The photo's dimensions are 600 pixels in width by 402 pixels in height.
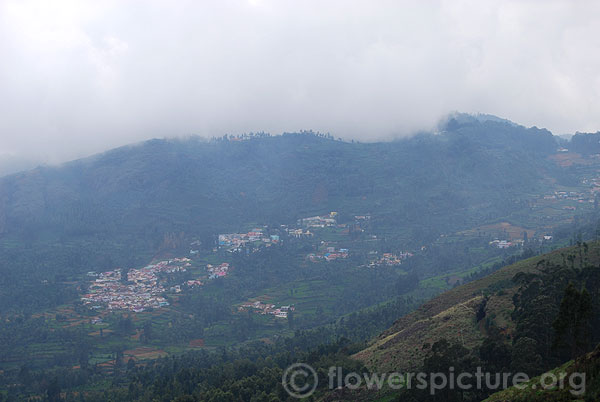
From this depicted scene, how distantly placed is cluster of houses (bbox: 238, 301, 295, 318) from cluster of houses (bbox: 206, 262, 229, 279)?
25.1 m

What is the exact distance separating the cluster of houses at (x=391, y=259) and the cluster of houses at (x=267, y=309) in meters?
41.3

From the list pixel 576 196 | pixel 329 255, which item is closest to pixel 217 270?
pixel 329 255

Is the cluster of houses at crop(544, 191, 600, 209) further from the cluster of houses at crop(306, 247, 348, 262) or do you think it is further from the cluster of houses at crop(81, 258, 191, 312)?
the cluster of houses at crop(81, 258, 191, 312)

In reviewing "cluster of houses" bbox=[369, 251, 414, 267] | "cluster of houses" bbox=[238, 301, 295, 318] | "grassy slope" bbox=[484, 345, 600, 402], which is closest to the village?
"cluster of houses" bbox=[238, 301, 295, 318]

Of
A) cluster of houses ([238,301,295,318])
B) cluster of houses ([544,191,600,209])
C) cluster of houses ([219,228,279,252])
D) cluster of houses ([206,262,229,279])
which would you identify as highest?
cluster of houses ([544,191,600,209])

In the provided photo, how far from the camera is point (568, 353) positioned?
31391 mm

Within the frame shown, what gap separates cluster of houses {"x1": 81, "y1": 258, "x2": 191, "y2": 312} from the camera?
135750 millimetres

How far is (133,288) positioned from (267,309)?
44.7 metres

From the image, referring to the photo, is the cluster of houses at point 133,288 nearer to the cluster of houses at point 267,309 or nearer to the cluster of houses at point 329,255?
the cluster of houses at point 267,309

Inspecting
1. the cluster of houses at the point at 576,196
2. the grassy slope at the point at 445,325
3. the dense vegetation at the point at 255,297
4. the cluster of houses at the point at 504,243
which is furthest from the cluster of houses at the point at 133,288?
the cluster of houses at the point at 576,196

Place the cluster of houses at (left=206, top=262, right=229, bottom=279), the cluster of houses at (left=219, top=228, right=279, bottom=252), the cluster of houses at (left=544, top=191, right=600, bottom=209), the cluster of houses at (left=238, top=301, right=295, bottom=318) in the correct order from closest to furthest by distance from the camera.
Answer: the cluster of houses at (left=238, top=301, right=295, bottom=318) < the cluster of houses at (left=206, top=262, right=229, bottom=279) < the cluster of houses at (left=544, top=191, right=600, bottom=209) < the cluster of houses at (left=219, top=228, right=279, bottom=252)

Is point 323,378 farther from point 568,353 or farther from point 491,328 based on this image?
point 568,353

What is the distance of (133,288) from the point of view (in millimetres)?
150000

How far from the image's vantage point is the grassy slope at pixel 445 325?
1713 inches
